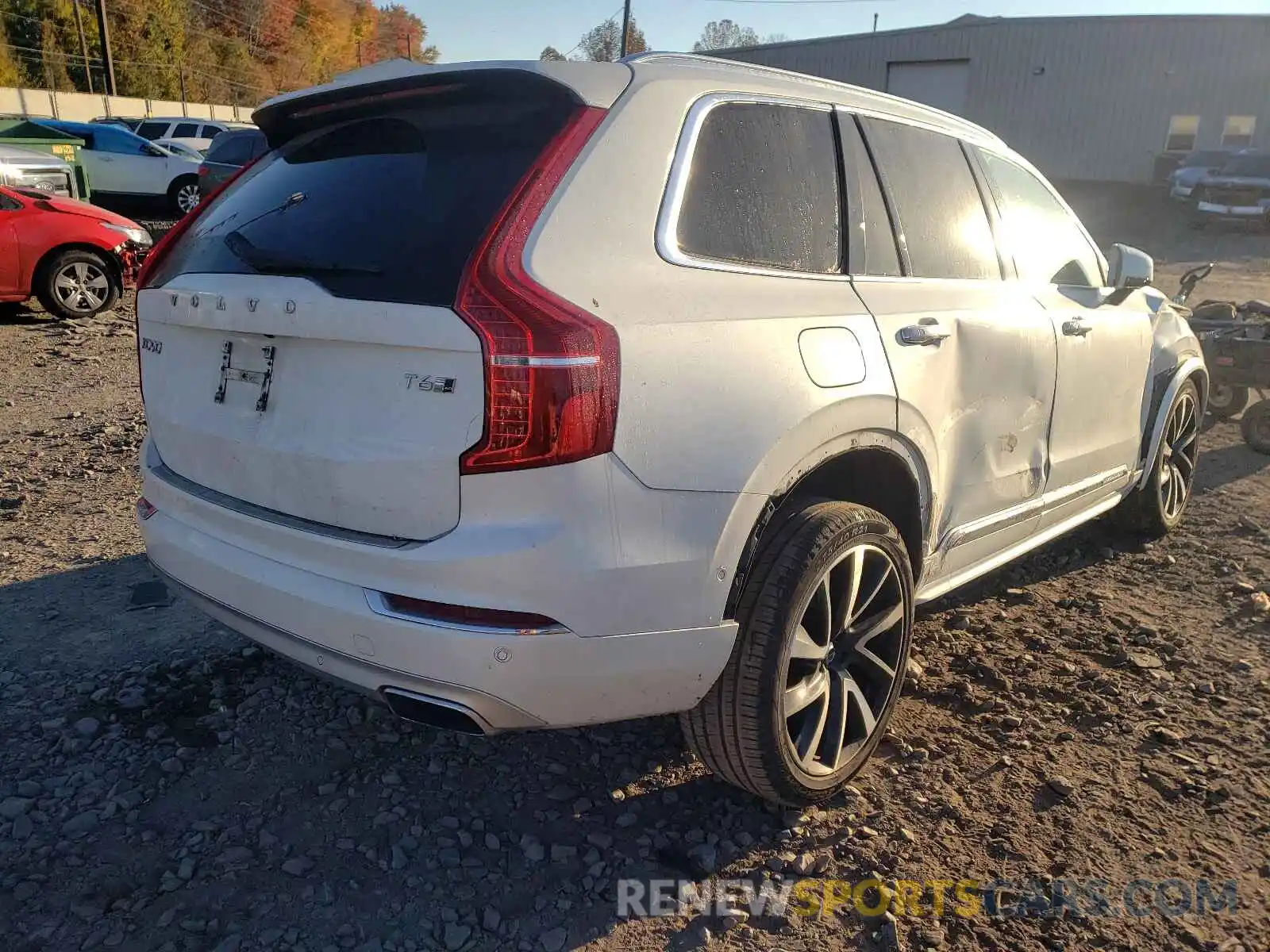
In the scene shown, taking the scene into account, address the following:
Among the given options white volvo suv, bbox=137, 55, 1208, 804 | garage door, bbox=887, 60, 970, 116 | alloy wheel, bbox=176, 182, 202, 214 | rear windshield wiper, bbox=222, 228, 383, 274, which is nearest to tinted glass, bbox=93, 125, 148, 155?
alloy wheel, bbox=176, 182, 202, 214

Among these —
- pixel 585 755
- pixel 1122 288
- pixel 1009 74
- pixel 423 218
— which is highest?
pixel 1009 74

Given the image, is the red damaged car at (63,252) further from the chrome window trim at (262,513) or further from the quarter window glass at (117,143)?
the quarter window glass at (117,143)

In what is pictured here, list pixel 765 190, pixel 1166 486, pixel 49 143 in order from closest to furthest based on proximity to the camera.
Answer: pixel 765 190, pixel 1166 486, pixel 49 143

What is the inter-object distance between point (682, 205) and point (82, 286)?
903 centimetres

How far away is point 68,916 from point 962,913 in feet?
6.93

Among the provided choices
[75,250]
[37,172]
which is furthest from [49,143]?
[75,250]

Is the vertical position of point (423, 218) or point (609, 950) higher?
point (423, 218)

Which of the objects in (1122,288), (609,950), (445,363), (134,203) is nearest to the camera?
(445,363)

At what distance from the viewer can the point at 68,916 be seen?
2236 mm

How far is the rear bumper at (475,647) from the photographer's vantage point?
203 centimetres

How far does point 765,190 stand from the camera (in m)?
2.56

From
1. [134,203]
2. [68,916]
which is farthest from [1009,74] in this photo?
[68,916]

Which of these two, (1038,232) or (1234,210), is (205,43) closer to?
(1234,210)

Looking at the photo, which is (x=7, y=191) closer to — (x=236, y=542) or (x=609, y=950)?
(x=236, y=542)
